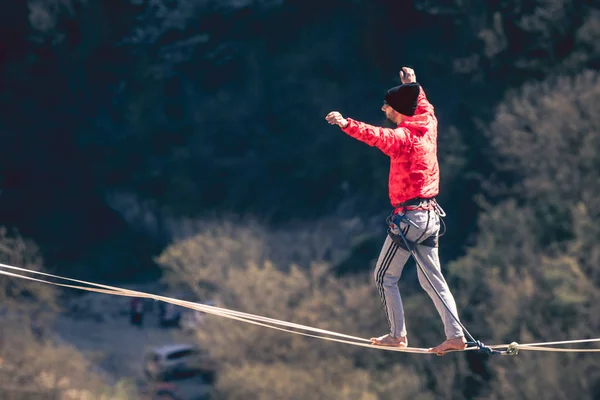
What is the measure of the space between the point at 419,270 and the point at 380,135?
1.17 m

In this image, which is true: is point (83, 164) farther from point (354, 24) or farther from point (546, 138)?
point (546, 138)

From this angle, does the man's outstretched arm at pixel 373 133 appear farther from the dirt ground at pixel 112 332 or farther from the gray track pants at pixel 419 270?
the dirt ground at pixel 112 332

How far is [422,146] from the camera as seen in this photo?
6.02 m

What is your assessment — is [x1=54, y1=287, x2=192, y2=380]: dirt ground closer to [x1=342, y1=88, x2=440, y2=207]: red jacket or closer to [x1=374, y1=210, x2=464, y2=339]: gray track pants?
[x1=374, y1=210, x2=464, y2=339]: gray track pants

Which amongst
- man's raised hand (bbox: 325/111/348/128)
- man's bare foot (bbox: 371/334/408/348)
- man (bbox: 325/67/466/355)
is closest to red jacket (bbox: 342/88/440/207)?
man (bbox: 325/67/466/355)

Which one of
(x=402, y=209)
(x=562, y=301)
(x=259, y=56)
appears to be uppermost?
(x=259, y=56)

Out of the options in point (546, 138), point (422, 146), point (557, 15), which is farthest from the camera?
point (557, 15)

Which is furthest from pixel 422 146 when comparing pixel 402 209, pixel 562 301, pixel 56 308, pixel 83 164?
pixel 83 164

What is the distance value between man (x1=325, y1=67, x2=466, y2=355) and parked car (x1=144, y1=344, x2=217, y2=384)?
837 inches

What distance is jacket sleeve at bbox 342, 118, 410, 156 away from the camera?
556cm

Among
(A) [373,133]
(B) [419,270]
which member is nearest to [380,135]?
(A) [373,133]

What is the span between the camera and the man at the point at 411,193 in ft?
19.7

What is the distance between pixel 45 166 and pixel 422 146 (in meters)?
27.1

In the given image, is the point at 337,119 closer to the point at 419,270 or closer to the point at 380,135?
the point at 380,135
